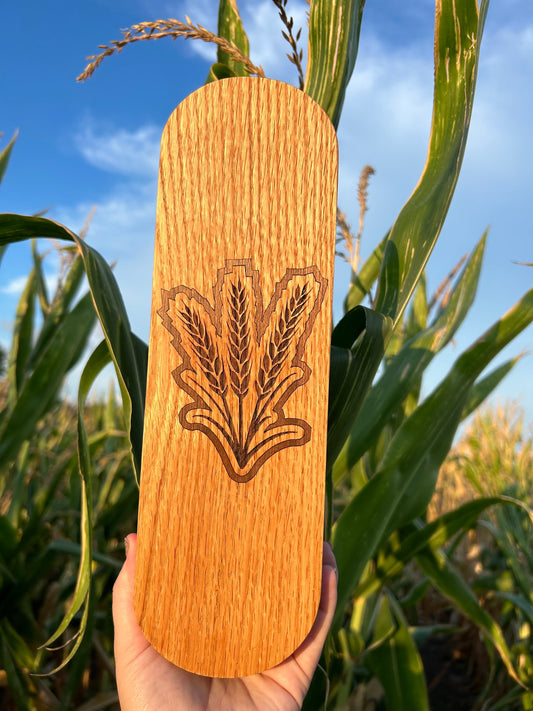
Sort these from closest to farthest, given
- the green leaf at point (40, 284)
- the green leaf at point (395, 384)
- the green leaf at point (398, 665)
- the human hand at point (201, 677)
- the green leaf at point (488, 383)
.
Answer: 1. the human hand at point (201, 677)
2. the green leaf at point (395, 384)
3. the green leaf at point (398, 665)
4. the green leaf at point (488, 383)
5. the green leaf at point (40, 284)

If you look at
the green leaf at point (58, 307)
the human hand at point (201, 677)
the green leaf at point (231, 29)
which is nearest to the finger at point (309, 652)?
the human hand at point (201, 677)

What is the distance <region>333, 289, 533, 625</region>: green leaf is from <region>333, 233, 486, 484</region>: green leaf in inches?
1.3

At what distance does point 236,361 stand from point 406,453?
319mm

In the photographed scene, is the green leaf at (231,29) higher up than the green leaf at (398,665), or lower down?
higher up

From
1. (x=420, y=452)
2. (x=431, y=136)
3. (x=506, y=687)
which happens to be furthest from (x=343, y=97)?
(x=506, y=687)

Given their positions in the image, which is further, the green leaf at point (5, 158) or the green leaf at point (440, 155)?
the green leaf at point (5, 158)

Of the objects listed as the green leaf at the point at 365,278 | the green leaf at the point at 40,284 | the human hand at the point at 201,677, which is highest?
the green leaf at the point at 40,284

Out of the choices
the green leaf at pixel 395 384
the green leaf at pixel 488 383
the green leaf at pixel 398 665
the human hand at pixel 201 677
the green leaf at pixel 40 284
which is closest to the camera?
the human hand at pixel 201 677

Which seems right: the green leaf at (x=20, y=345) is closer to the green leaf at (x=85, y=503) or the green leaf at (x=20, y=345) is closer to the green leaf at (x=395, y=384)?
the green leaf at (x=85, y=503)

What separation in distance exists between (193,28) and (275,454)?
0.46 m

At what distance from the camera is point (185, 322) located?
55 cm

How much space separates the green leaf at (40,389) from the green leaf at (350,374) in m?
0.56

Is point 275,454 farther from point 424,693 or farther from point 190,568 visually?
point 424,693

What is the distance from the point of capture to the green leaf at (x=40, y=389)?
94 centimetres
